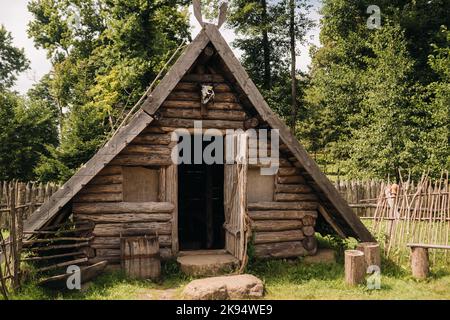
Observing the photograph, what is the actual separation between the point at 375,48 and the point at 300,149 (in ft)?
47.9

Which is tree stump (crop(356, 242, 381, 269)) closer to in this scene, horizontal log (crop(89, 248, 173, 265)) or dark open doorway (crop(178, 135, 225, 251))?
horizontal log (crop(89, 248, 173, 265))

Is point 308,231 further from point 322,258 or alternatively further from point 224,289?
point 224,289

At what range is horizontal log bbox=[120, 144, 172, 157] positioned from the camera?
8508 millimetres

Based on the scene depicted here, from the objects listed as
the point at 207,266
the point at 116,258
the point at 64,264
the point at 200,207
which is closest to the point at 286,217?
the point at 207,266

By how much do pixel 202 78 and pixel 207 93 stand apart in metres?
0.55

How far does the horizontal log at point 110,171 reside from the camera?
841 centimetres

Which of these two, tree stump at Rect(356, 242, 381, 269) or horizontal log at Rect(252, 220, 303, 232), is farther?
horizontal log at Rect(252, 220, 303, 232)

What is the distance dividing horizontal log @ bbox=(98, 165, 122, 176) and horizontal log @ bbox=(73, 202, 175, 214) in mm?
636

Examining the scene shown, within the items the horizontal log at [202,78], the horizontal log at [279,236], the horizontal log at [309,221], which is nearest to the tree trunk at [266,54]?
the horizontal log at [202,78]

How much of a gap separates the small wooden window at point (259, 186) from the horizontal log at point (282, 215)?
34 cm

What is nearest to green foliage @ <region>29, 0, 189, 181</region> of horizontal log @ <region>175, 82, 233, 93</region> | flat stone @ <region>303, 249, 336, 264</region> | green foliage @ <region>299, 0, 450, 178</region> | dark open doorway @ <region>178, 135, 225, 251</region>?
dark open doorway @ <region>178, 135, 225, 251</region>

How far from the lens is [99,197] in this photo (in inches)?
331

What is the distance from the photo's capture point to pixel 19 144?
68.1 feet

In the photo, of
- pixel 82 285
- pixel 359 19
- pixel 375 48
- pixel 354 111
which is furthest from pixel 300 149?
pixel 359 19
